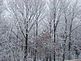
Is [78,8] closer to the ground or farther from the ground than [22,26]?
farther from the ground

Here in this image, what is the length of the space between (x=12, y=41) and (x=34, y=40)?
2.75 meters

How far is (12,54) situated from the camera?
17047mm

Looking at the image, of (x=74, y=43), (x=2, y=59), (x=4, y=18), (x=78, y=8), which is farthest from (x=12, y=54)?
(x=78, y=8)

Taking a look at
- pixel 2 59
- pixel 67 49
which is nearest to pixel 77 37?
pixel 67 49

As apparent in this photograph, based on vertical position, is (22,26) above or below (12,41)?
above

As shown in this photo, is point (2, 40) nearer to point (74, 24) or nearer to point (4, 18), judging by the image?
point (4, 18)

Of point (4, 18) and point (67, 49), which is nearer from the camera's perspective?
point (4, 18)

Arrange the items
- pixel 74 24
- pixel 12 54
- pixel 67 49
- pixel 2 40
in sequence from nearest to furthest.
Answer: pixel 2 40
pixel 12 54
pixel 67 49
pixel 74 24

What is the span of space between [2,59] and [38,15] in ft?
22.1

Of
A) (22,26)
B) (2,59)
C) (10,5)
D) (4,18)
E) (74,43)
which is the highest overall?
(10,5)

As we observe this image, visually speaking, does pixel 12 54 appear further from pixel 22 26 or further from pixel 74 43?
pixel 74 43

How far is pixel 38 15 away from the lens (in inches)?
647

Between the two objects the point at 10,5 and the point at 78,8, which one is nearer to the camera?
the point at 10,5

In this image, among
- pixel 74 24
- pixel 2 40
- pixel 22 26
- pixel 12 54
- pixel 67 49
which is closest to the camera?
pixel 22 26
